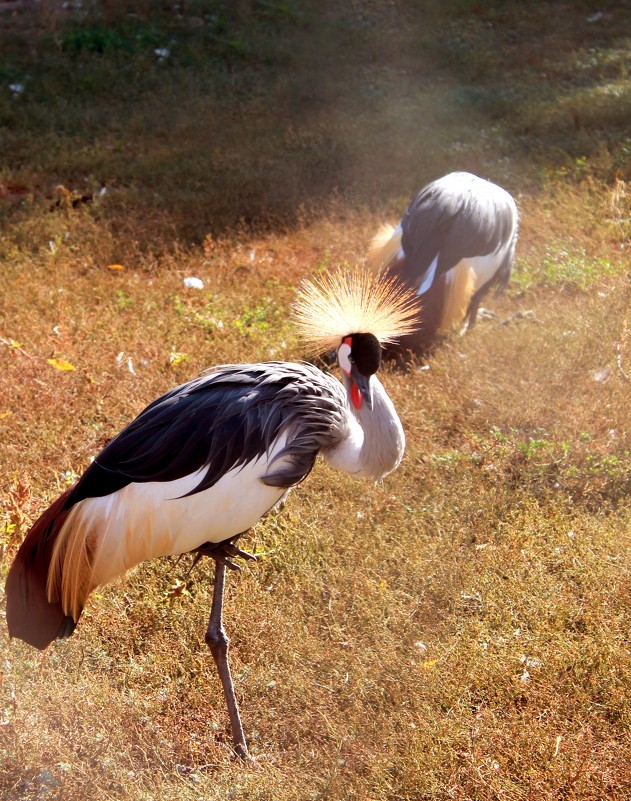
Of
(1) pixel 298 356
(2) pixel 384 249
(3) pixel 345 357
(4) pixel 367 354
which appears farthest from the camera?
(2) pixel 384 249

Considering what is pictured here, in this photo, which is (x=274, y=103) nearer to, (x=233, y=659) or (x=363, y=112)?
(x=363, y=112)

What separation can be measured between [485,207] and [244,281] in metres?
1.47

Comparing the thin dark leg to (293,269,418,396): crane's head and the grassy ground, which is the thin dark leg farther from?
(293,269,418,396): crane's head

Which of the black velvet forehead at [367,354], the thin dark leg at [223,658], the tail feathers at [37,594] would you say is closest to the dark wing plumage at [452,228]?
the black velvet forehead at [367,354]

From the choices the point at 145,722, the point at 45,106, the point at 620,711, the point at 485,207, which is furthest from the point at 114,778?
the point at 45,106

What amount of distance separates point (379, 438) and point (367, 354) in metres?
0.29

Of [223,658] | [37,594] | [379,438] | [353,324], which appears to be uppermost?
[353,324]

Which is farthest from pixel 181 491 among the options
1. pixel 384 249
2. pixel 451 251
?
pixel 384 249

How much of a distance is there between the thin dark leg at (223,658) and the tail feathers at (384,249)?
2608mm

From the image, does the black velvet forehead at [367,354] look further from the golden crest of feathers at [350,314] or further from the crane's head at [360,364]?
the golden crest of feathers at [350,314]

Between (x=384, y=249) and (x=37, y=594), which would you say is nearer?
(x=37, y=594)

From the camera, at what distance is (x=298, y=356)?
14.8 feet

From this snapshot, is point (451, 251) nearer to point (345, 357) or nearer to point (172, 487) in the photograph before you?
point (345, 357)

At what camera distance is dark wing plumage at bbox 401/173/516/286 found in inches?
185
